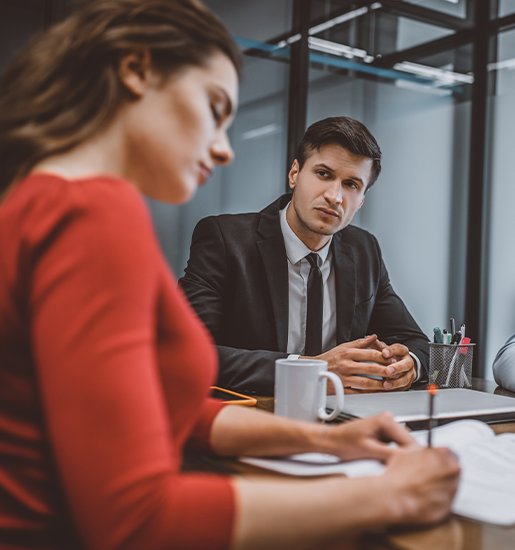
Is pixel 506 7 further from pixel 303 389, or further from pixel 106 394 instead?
pixel 106 394

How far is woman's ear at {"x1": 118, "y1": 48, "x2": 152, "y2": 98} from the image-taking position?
575mm

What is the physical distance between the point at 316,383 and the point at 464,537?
408 mm

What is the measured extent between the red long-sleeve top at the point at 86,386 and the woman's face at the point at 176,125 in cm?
8

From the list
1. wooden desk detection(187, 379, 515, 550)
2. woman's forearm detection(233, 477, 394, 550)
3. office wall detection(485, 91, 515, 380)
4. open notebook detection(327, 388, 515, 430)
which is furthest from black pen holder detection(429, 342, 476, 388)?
office wall detection(485, 91, 515, 380)

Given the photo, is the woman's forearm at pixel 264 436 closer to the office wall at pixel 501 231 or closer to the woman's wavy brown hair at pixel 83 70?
the woman's wavy brown hair at pixel 83 70

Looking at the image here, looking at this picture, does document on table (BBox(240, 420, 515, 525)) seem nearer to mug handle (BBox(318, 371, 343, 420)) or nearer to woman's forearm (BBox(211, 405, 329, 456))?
woman's forearm (BBox(211, 405, 329, 456))

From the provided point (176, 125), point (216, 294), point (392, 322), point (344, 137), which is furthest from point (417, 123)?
point (176, 125)

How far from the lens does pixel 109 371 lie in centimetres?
43

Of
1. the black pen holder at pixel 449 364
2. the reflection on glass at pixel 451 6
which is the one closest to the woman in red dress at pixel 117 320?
the black pen holder at pixel 449 364

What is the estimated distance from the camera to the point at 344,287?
1.92 m

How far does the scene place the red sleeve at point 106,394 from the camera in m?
0.42

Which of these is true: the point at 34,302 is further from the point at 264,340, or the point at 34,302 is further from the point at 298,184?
the point at 298,184

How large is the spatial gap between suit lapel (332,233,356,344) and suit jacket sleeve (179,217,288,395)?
397 mm

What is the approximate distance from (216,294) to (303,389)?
32.6 inches
